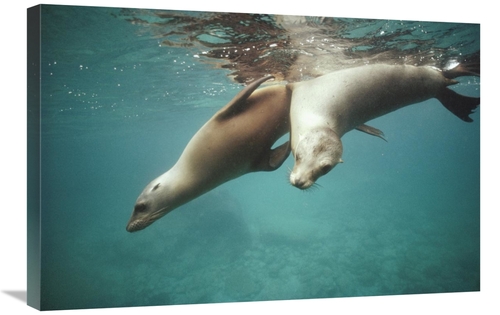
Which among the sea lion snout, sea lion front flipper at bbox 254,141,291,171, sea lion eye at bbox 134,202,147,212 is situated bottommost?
sea lion eye at bbox 134,202,147,212

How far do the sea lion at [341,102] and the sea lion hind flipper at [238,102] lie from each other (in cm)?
42

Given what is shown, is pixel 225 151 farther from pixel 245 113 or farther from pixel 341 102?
pixel 341 102

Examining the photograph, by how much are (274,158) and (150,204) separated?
1.45m

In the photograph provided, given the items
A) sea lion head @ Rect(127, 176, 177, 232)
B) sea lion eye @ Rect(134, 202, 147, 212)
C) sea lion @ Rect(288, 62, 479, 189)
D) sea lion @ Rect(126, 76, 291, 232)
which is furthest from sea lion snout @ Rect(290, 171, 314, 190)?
sea lion eye @ Rect(134, 202, 147, 212)

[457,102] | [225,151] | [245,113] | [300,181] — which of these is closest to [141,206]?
[225,151]

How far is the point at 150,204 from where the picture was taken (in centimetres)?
477

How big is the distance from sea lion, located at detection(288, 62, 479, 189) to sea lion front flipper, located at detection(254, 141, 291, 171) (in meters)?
0.49

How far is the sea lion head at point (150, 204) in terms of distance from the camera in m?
4.76

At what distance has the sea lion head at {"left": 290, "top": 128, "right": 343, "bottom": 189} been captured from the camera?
316 centimetres

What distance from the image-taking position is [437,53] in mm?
7180

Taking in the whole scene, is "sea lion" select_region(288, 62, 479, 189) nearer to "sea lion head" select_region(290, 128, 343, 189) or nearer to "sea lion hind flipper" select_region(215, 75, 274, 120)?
"sea lion head" select_region(290, 128, 343, 189)

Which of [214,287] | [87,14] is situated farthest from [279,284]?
[87,14]

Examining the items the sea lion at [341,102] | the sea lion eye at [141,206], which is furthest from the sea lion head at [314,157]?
the sea lion eye at [141,206]

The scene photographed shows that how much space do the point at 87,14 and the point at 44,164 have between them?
1833 millimetres
